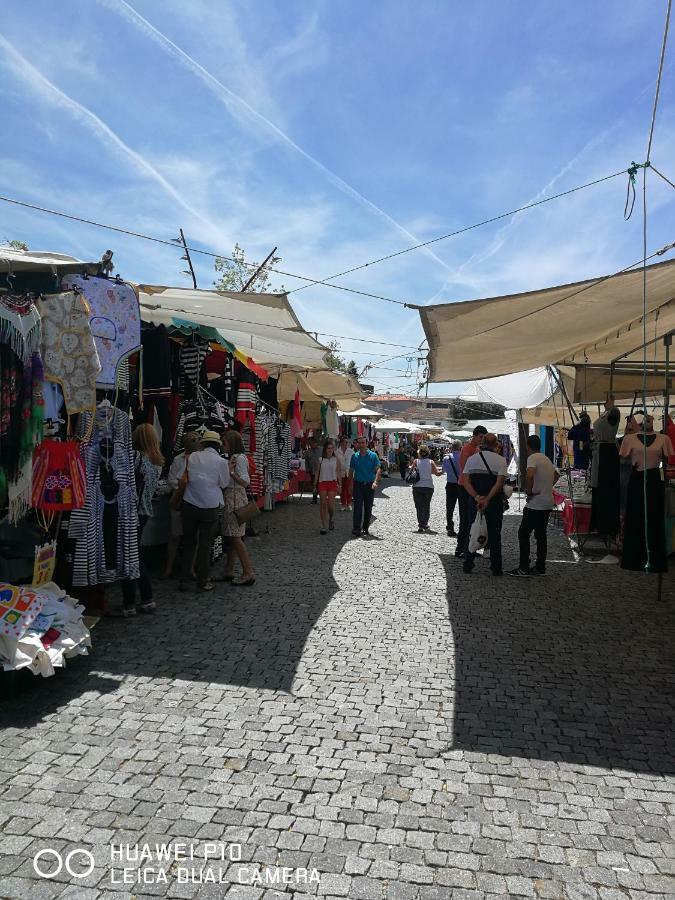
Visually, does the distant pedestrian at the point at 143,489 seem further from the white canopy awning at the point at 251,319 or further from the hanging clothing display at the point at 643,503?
the hanging clothing display at the point at 643,503

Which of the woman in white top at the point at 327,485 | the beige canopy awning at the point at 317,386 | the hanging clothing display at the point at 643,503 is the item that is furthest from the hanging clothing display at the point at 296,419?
the hanging clothing display at the point at 643,503

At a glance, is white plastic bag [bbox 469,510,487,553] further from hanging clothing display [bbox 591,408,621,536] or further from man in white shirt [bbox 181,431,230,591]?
man in white shirt [bbox 181,431,230,591]

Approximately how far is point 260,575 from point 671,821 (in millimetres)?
5312

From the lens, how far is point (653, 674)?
4.54m

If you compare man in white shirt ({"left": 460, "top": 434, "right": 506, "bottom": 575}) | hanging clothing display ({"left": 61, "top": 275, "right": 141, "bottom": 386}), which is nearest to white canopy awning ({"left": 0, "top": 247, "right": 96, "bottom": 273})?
hanging clothing display ({"left": 61, "top": 275, "right": 141, "bottom": 386})

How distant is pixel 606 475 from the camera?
8.88 m

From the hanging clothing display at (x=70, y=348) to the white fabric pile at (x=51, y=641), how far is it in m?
1.34

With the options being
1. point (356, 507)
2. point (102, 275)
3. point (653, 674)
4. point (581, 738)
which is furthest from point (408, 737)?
point (356, 507)

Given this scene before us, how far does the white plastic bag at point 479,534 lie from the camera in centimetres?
795

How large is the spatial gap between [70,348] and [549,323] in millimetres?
4836

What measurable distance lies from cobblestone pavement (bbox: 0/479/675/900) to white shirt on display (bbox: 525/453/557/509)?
2.02 m

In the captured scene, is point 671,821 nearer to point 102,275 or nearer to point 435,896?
point 435,896

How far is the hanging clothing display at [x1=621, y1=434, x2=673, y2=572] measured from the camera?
7402 millimetres

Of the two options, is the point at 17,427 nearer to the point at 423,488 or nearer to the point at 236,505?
the point at 236,505
